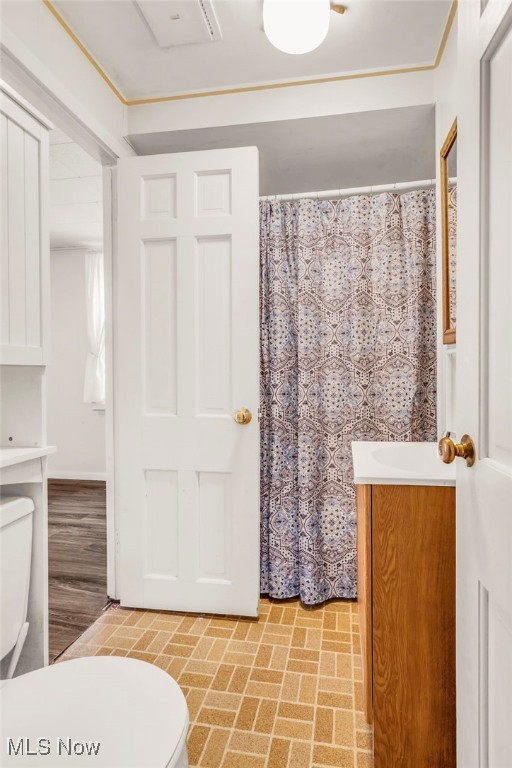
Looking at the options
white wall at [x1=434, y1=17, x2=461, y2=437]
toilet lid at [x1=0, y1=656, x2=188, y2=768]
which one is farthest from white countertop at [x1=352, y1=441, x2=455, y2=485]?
toilet lid at [x1=0, y1=656, x2=188, y2=768]

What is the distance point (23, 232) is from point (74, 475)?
383 cm

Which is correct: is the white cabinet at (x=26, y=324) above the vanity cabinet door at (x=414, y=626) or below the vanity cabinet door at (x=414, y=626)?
above

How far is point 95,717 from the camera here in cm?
82

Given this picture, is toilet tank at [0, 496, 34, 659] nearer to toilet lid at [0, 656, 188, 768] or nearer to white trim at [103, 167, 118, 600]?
toilet lid at [0, 656, 188, 768]

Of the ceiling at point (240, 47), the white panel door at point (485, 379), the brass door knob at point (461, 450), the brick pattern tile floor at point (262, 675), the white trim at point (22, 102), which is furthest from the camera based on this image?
the ceiling at point (240, 47)

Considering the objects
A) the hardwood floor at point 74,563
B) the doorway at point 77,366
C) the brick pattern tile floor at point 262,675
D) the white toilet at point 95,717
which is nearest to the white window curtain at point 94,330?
the doorway at point 77,366

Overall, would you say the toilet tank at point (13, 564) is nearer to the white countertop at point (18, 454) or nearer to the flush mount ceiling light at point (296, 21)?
the white countertop at point (18, 454)

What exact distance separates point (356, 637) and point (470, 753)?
1.15 metres

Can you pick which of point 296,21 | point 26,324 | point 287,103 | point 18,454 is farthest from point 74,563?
point 296,21

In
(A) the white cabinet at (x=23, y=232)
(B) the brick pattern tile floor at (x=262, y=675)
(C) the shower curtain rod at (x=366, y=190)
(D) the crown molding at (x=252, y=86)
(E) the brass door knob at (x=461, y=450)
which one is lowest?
(B) the brick pattern tile floor at (x=262, y=675)

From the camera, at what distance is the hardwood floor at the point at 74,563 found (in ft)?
6.46

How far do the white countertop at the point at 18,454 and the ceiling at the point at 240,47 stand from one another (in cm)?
157

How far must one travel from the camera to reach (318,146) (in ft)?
7.35

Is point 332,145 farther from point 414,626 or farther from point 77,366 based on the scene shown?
point 77,366
